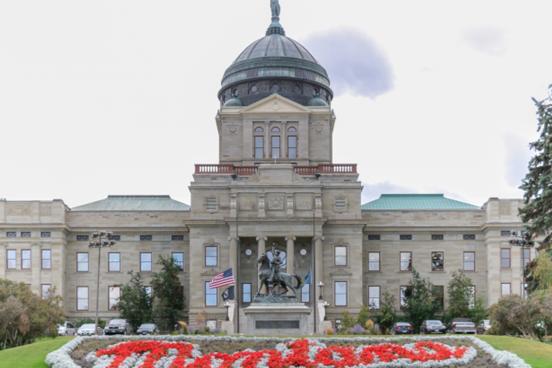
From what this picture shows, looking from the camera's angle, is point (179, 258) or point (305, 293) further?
point (179, 258)

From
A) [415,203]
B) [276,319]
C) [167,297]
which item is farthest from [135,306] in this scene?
[276,319]

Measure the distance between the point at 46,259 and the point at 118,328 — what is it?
1382 cm

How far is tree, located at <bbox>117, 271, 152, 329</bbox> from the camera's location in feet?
281

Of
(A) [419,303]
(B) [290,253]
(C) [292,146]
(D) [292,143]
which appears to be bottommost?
(A) [419,303]

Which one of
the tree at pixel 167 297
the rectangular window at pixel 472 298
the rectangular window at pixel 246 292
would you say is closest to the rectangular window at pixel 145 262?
the tree at pixel 167 297

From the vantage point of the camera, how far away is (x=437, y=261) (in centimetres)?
9225

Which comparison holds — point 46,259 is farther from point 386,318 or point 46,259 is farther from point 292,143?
point 386,318

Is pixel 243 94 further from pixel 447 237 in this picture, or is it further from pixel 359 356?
pixel 359 356

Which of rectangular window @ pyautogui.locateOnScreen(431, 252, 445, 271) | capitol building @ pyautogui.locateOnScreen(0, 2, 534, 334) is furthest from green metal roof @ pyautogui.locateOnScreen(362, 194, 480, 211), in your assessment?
rectangular window @ pyautogui.locateOnScreen(431, 252, 445, 271)

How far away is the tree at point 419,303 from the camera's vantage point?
8519 centimetres

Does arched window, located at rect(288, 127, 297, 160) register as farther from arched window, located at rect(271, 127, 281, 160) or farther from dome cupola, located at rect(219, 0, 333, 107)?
dome cupola, located at rect(219, 0, 333, 107)

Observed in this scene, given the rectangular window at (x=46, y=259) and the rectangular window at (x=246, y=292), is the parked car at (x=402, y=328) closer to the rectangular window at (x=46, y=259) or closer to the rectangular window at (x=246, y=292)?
the rectangular window at (x=246, y=292)

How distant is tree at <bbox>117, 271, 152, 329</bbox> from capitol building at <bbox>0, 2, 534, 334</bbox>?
385 centimetres

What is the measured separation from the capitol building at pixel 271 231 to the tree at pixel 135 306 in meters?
3.85
